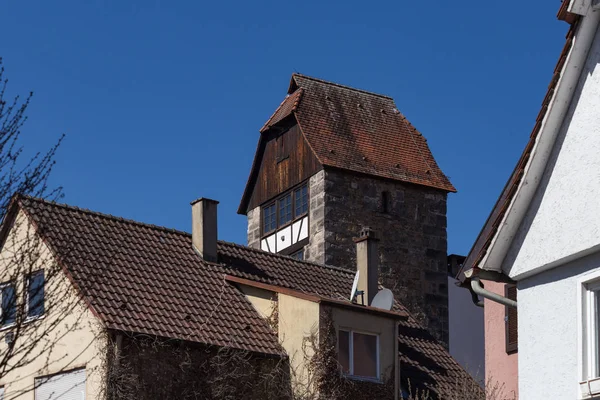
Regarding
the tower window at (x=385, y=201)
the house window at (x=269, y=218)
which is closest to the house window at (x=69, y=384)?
the house window at (x=269, y=218)

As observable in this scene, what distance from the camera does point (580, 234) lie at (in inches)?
431

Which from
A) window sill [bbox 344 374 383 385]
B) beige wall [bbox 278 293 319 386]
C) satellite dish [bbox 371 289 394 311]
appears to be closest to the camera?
beige wall [bbox 278 293 319 386]

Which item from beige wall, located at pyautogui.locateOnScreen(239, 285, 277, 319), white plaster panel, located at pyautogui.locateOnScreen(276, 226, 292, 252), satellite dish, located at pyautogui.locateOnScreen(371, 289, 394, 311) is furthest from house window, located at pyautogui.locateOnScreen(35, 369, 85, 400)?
white plaster panel, located at pyautogui.locateOnScreen(276, 226, 292, 252)

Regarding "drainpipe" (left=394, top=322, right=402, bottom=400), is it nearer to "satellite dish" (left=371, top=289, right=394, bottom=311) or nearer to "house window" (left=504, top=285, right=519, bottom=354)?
"satellite dish" (left=371, top=289, right=394, bottom=311)

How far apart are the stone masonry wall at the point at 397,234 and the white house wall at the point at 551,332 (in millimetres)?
26864

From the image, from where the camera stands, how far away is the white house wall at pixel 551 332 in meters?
10.9

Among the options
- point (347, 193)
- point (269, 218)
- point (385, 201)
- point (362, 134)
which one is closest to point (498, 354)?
point (347, 193)

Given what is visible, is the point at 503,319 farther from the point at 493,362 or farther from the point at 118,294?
the point at 118,294

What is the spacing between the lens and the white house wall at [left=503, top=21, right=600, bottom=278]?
1090cm

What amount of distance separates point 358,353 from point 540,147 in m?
15.0

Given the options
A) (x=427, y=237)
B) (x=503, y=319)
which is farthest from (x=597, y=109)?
(x=427, y=237)

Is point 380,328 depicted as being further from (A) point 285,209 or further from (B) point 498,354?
(A) point 285,209

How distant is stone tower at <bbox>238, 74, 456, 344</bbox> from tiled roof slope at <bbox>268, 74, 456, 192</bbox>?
4 cm

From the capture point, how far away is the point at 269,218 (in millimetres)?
41719
